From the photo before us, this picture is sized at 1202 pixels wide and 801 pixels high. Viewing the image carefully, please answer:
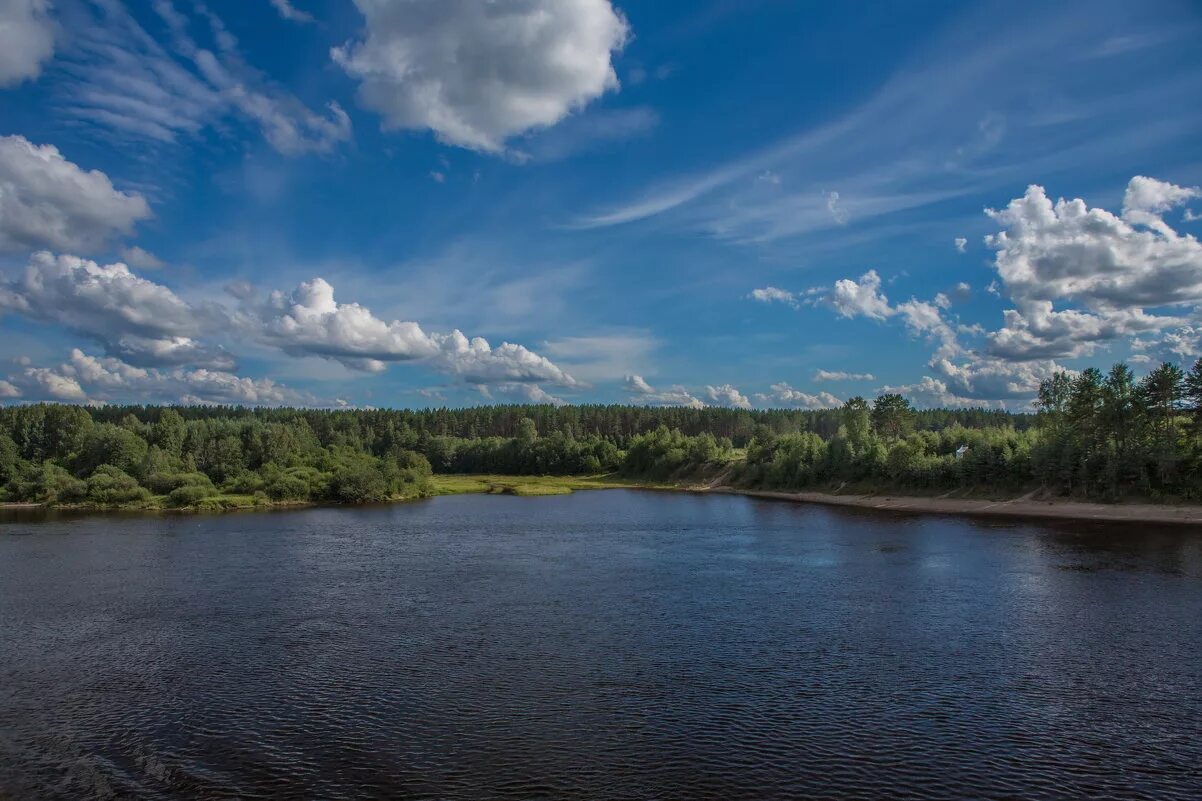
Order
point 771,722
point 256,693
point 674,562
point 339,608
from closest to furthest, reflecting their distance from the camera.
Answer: point 771,722 < point 256,693 < point 339,608 < point 674,562

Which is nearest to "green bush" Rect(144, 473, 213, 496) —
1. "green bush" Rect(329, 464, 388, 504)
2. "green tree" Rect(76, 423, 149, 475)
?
"green tree" Rect(76, 423, 149, 475)

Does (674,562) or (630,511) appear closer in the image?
(674,562)

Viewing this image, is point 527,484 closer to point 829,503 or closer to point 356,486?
point 356,486

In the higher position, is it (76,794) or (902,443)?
(902,443)

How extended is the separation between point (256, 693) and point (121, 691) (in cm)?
531

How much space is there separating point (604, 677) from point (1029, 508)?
87226mm

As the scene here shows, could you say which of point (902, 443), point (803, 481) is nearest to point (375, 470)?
point (803, 481)

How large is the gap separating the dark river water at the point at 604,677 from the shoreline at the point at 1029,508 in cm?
3042

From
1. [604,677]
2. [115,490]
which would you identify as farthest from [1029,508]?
[115,490]

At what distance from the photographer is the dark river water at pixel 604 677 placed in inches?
824

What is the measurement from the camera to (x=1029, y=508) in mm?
95500

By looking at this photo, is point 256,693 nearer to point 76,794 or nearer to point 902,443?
point 76,794

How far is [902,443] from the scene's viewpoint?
401ft

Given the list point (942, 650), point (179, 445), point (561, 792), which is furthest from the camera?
point (179, 445)
